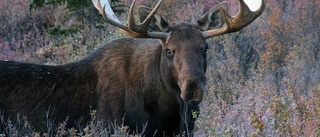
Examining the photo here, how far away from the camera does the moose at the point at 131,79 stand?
6758 millimetres

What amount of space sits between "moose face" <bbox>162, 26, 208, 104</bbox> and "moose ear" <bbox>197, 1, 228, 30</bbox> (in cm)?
29

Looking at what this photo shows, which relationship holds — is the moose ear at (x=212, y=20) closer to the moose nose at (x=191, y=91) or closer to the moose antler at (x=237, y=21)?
the moose antler at (x=237, y=21)

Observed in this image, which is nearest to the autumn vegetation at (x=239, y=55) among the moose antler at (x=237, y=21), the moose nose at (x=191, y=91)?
the moose nose at (x=191, y=91)

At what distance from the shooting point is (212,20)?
714cm

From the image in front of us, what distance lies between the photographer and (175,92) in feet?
22.4

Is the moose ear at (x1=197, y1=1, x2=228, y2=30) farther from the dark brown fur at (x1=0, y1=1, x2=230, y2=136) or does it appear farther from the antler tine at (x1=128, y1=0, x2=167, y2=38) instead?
the antler tine at (x1=128, y1=0, x2=167, y2=38)

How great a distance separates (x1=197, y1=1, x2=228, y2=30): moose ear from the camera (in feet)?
23.3

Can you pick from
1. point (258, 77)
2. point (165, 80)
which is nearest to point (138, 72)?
point (165, 80)

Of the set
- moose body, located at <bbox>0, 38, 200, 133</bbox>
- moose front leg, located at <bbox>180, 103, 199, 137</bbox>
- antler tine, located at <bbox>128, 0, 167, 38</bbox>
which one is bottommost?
moose front leg, located at <bbox>180, 103, 199, 137</bbox>

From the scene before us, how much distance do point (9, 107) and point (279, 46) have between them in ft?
16.8

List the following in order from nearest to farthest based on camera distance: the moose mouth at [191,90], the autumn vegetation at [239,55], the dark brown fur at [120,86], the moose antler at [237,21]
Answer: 1. the moose mouth at [191,90]
2. the dark brown fur at [120,86]
3. the moose antler at [237,21]
4. the autumn vegetation at [239,55]

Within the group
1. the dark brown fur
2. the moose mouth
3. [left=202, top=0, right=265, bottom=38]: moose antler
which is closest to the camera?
the moose mouth

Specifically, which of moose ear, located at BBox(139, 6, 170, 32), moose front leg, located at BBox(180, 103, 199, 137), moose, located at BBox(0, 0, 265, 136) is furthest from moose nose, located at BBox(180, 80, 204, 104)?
moose ear, located at BBox(139, 6, 170, 32)

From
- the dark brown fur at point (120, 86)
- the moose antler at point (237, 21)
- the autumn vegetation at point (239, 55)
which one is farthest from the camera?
the autumn vegetation at point (239, 55)
